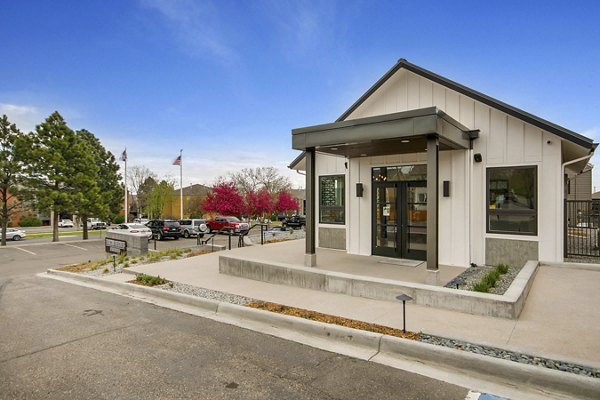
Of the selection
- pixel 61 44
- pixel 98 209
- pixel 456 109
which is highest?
pixel 61 44

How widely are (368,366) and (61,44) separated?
55.5 ft

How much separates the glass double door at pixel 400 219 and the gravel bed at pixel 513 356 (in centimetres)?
522

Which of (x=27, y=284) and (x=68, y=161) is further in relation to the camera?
(x=68, y=161)

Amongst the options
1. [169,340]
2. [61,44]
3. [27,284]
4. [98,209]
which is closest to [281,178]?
[98,209]

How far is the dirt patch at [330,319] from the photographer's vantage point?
4.95m

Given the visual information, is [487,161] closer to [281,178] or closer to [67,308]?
[67,308]

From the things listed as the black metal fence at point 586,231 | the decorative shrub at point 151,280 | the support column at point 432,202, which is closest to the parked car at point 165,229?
the decorative shrub at point 151,280

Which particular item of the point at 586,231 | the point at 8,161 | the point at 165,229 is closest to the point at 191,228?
the point at 165,229

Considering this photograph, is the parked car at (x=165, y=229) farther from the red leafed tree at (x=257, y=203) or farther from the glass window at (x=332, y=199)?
the glass window at (x=332, y=199)

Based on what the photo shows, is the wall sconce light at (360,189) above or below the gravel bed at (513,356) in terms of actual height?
above

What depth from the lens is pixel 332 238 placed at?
1213 cm

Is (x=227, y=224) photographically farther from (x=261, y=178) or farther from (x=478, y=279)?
(x=261, y=178)

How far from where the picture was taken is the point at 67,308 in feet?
23.0

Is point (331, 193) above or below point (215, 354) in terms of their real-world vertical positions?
above
